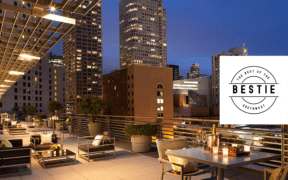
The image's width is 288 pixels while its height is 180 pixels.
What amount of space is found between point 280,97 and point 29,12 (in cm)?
2039

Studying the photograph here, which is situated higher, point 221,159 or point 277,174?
point 221,159

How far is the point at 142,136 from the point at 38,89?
80.6m

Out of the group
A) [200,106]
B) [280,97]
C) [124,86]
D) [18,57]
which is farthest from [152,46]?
[18,57]

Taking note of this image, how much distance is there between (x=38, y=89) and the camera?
79.5m

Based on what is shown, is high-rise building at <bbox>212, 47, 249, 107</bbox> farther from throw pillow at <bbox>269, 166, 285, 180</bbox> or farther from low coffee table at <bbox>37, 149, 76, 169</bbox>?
throw pillow at <bbox>269, 166, 285, 180</bbox>

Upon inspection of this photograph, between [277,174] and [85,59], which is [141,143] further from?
[85,59]

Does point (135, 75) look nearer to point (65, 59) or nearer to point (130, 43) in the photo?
point (130, 43)

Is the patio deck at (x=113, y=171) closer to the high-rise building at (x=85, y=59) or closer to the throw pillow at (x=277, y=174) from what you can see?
the throw pillow at (x=277, y=174)

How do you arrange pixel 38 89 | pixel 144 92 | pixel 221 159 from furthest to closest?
pixel 38 89, pixel 144 92, pixel 221 159

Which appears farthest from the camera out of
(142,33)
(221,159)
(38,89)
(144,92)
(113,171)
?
(142,33)

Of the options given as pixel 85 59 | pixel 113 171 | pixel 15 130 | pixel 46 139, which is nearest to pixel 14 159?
pixel 46 139

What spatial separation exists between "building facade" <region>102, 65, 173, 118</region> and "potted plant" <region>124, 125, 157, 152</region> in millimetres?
59322

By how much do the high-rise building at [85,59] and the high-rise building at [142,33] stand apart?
1831cm

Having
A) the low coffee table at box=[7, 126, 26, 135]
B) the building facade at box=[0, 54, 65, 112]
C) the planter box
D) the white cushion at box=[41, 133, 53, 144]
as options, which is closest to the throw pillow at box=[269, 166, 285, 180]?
the planter box
